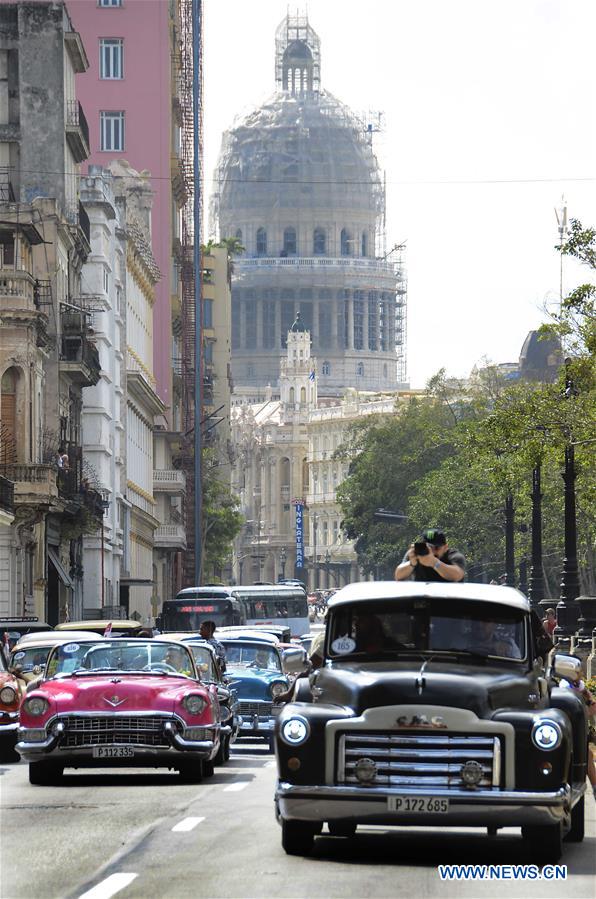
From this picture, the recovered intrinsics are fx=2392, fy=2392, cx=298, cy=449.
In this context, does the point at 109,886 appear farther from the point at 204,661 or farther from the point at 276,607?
the point at 276,607

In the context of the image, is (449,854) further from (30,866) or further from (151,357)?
(151,357)

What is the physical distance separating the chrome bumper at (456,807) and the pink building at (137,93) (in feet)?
307

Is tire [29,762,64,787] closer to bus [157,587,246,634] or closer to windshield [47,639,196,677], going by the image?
windshield [47,639,196,677]

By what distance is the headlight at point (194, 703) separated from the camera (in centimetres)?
2159

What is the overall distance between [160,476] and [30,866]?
9257 centimetres

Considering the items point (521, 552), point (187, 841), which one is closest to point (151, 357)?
point (521, 552)

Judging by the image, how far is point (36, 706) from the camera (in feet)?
70.6

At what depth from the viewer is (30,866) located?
14242 millimetres

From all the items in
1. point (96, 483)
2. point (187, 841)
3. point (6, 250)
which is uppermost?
point (6, 250)

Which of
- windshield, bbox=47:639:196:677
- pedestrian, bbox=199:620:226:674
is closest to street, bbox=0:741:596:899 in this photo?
windshield, bbox=47:639:196:677

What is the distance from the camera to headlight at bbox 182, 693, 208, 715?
2159 centimetres

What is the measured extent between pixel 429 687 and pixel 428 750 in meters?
0.44

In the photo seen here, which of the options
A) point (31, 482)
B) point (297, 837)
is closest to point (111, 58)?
point (31, 482)

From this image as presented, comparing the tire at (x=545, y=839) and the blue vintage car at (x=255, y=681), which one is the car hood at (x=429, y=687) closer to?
the tire at (x=545, y=839)
